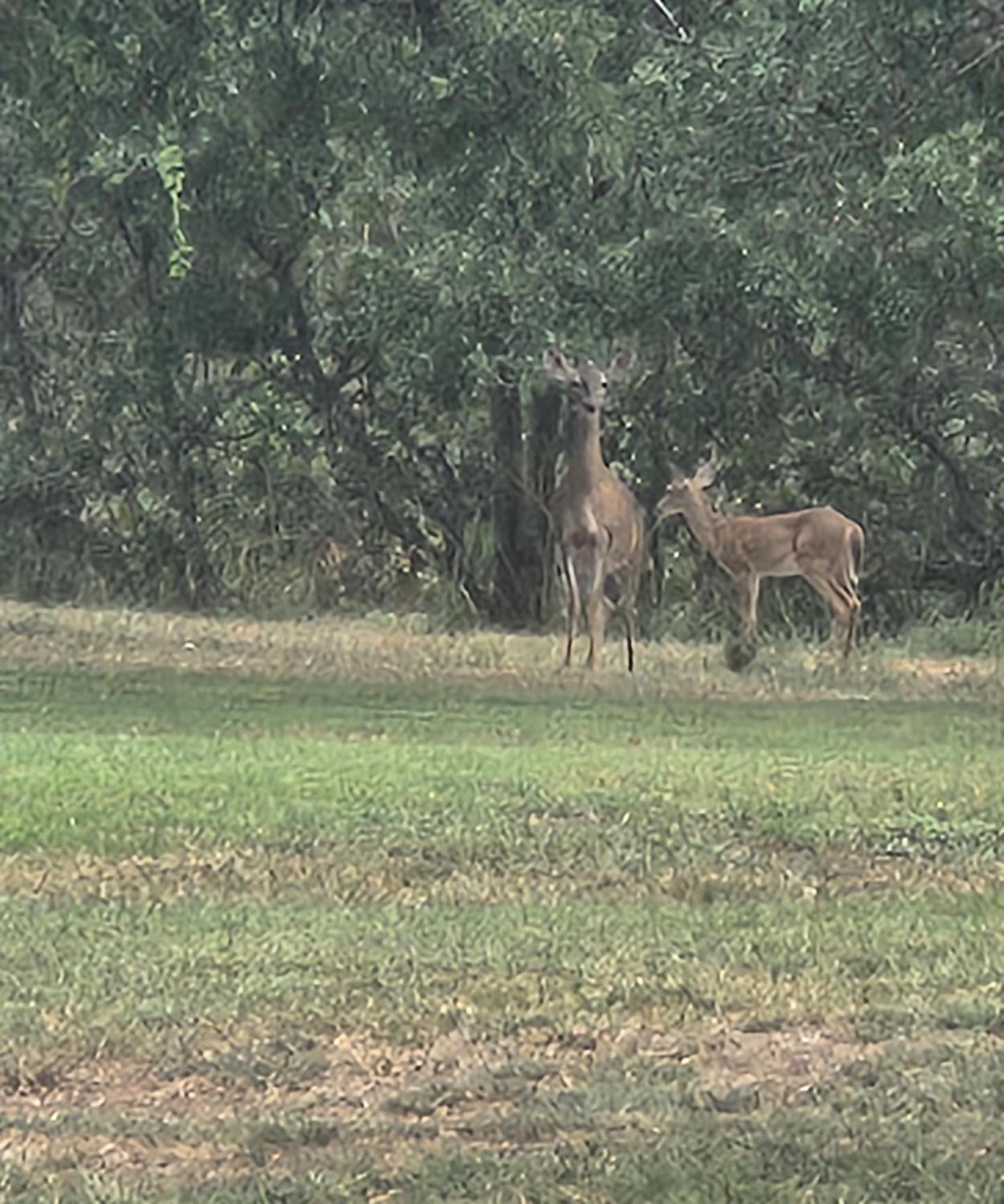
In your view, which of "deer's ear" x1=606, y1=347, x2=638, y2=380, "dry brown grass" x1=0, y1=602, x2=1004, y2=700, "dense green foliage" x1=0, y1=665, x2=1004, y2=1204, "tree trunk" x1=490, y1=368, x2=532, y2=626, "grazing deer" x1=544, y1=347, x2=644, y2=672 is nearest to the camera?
"dense green foliage" x1=0, y1=665, x2=1004, y2=1204

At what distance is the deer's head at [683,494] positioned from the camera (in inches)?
923

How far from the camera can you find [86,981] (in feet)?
30.1

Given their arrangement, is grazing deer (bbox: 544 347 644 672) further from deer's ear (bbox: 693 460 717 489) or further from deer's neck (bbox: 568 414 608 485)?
deer's ear (bbox: 693 460 717 489)

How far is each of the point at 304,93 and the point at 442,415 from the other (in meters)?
10.5

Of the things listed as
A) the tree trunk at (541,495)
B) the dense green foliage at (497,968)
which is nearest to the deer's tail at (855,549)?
the tree trunk at (541,495)

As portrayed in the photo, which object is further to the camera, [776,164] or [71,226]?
[71,226]

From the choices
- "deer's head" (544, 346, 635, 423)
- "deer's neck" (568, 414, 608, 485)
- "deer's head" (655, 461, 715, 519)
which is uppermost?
"deer's head" (544, 346, 635, 423)

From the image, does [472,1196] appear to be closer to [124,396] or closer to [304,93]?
[304,93]

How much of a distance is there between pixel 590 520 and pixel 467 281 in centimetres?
174

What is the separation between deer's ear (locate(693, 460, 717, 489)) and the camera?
23.7 m

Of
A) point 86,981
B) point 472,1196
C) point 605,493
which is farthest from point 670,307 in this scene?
point 472,1196

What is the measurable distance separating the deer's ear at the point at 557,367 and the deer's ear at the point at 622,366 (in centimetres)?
62

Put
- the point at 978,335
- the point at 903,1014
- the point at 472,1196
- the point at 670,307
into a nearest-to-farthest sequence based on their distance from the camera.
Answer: the point at 472,1196, the point at 903,1014, the point at 670,307, the point at 978,335

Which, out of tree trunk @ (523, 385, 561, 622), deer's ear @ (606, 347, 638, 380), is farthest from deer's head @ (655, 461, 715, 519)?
tree trunk @ (523, 385, 561, 622)
